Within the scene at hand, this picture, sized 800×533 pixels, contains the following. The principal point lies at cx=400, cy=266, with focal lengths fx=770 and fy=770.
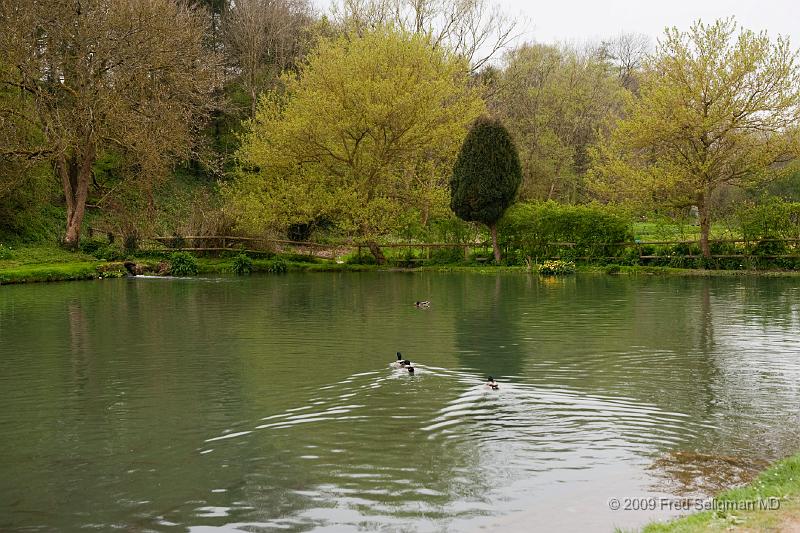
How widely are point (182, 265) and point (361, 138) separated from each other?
439 inches

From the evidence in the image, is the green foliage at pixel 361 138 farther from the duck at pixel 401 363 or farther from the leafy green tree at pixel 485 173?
the duck at pixel 401 363

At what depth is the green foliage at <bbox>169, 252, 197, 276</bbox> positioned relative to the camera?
37938 millimetres

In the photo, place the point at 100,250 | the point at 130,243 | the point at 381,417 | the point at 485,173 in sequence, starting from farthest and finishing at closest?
the point at 130,243, the point at 485,173, the point at 100,250, the point at 381,417

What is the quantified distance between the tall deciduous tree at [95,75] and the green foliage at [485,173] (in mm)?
14213

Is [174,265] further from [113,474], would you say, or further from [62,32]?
[113,474]

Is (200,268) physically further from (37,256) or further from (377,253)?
(377,253)

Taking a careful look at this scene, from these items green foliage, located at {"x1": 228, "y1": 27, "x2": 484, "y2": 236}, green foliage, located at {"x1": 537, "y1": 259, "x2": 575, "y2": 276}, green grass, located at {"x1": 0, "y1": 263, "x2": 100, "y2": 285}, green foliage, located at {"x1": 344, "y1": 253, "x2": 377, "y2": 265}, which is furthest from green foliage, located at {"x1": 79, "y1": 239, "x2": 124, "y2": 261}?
green foliage, located at {"x1": 537, "y1": 259, "x2": 575, "y2": 276}

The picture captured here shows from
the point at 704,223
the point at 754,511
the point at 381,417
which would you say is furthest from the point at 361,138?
the point at 754,511

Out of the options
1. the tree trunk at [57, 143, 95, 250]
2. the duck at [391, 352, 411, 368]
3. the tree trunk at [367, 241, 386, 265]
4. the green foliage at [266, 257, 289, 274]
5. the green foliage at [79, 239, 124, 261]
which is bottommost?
the duck at [391, 352, 411, 368]

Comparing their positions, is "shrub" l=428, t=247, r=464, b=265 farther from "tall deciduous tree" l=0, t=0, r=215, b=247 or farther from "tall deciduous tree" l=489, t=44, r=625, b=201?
"tall deciduous tree" l=0, t=0, r=215, b=247

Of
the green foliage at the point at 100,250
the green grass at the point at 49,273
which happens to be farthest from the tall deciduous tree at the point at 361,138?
the green grass at the point at 49,273

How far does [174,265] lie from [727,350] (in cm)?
2924

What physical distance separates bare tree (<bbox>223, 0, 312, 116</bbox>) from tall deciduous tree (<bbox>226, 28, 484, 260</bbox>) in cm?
1191

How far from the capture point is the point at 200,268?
39.7m
